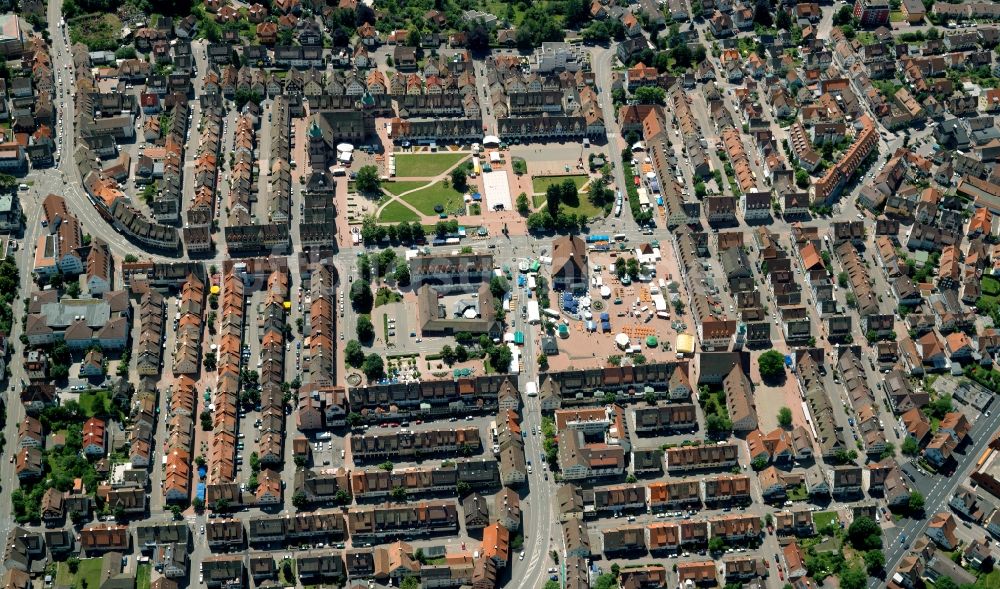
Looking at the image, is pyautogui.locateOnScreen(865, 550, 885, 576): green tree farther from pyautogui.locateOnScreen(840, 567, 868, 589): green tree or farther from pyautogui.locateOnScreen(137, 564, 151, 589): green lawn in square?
pyautogui.locateOnScreen(137, 564, 151, 589): green lawn in square

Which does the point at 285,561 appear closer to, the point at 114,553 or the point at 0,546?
the point at 114,553

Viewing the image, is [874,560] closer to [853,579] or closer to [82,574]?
[853,579]

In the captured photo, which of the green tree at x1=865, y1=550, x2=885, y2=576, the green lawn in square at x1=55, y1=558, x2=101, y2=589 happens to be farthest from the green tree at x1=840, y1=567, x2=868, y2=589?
the green lawn in square at x1=55, y1=558, x2=101, y2=589

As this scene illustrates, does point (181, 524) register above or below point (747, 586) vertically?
above

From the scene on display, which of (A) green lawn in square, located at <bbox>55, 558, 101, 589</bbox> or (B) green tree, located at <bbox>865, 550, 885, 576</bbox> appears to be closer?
(A) green lawn in square, located at <bbox>55, 558, 101, 589</bbox>

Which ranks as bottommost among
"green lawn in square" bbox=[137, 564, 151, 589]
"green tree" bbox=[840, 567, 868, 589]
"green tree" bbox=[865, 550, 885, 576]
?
"green tree" bbox=[840, 567, 868, 589]

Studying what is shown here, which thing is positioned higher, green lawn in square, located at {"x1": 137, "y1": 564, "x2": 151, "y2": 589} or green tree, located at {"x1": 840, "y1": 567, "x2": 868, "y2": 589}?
green lawn in square, located at {"x1": 137, "y1": 564, "x2": 151, "y2": 589}

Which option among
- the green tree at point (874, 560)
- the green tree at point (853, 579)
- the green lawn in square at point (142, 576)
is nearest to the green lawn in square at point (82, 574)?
the green lawn in square at point (142, 576)

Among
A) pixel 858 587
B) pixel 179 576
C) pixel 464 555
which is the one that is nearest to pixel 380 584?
pixel 464 555
